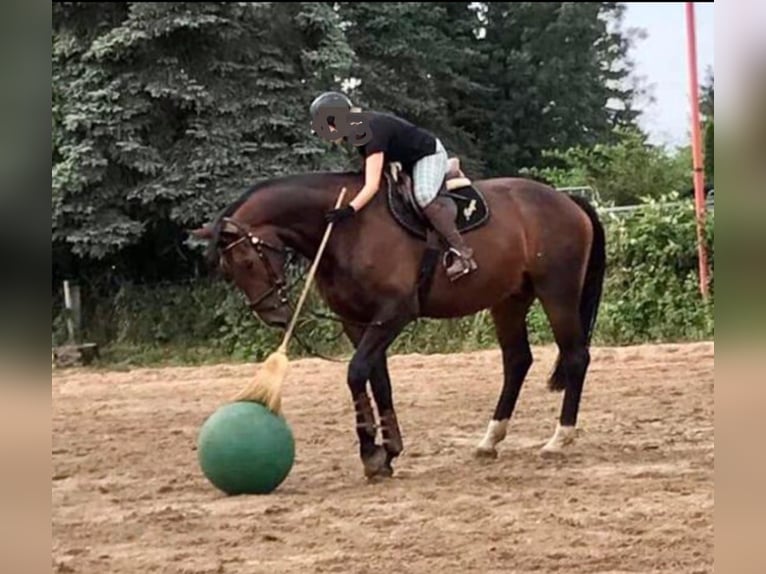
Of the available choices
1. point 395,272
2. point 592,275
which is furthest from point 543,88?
point 395,272

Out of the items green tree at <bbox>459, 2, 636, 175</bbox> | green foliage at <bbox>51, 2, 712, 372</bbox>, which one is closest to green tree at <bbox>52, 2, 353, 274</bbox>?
green foliage at <bbox>51, 2, 712, 372</bbox>

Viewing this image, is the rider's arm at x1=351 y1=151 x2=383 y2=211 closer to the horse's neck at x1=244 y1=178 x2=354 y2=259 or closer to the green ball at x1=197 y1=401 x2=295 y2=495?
the horse's neck at x1=244 y1=178 x2=354 y2=259

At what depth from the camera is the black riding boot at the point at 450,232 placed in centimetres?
674

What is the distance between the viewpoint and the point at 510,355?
24.9 ft

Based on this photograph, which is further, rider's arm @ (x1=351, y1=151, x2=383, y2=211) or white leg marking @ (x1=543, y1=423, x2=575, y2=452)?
white leg marking @ (x1=543, y1=423, x2=575, y2=452)

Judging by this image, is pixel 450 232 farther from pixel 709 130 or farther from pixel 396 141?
pixel 709 130

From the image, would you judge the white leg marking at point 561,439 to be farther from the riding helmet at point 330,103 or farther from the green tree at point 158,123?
the green tree at point 158,123

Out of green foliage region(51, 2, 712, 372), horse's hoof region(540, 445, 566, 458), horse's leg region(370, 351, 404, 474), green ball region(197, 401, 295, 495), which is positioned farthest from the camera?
green foliage region(51, 2, 712, 372)

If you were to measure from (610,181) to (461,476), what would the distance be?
15545 millimetres

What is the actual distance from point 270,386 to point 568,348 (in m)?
2.15

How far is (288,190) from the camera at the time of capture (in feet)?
21.5

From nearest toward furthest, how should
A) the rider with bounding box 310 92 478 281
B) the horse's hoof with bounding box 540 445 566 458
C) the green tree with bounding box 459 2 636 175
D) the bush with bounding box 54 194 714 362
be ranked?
the rider with bounding box 310 92 478 281 → the horse's hoof with bounding box 540 445 566 458 → the bush with bounding box 54 194 714 362 → the green tree with bounding box 459 2 636 175

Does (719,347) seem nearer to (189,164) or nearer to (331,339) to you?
(331,339)

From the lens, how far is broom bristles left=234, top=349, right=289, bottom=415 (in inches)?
246
